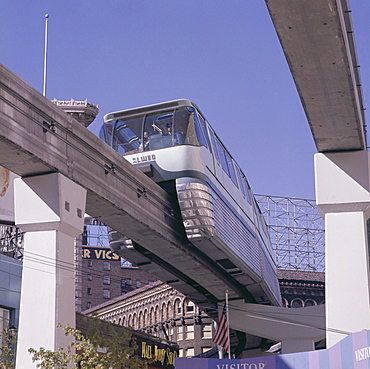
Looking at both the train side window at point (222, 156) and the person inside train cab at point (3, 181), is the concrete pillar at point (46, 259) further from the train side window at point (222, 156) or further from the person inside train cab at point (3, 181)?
the person inside train cab at point (3, 181)

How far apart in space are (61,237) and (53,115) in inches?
122

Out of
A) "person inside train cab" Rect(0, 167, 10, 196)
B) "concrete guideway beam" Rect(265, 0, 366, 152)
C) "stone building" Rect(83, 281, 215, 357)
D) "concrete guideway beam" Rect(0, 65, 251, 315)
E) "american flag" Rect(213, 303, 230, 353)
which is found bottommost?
"american flag" Rect(213, 303, 230, 353)

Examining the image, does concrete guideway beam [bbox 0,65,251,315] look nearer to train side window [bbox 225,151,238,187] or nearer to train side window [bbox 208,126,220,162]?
train side window [bbox 208,126,220,162]

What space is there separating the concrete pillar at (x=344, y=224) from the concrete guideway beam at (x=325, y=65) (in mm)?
527

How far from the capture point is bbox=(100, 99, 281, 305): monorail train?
27.6 meters

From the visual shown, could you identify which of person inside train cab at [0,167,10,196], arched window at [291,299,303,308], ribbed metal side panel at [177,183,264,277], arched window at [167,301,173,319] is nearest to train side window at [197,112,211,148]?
ribbed metal side panel at [177,183,264,277]

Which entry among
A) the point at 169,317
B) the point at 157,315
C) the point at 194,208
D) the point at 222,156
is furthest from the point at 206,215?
the point at 157,315

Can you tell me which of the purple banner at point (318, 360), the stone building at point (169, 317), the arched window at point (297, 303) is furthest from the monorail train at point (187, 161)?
the arched window at point (297, 303)

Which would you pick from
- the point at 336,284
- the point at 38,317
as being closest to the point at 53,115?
the point at 38,317

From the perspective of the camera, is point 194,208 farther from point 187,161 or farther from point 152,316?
point 152,316

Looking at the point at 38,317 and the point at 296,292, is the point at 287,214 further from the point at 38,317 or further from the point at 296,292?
the point at 38,317

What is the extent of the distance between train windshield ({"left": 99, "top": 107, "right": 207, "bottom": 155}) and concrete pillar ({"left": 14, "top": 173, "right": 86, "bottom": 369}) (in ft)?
29.2

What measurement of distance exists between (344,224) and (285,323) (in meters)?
20.8

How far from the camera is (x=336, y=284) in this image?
2077 centimetres
